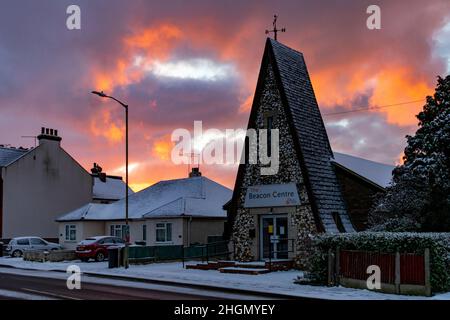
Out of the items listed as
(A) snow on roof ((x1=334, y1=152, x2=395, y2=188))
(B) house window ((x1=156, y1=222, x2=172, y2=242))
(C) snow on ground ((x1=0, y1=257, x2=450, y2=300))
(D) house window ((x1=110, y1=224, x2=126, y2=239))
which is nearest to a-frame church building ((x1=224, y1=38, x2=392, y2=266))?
(A) snow on roof ((x1=334, y1=152, x2=395, y2=188))

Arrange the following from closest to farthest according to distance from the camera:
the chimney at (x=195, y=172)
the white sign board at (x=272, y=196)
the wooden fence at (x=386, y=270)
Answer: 1. the wooden fence at (x=386, y=270)
2. the white sign board at (x=272, y=196)
3. the chimney at (x=195, y=172)

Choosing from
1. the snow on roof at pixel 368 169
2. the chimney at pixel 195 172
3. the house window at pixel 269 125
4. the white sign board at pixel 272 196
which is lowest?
the white sign board at pixel 272 196

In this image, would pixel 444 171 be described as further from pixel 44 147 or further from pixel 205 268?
pixel 44 147

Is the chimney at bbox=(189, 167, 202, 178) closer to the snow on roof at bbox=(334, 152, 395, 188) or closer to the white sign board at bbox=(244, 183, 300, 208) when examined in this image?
the snow on roof at bbox=(334, 152, 395, 188)

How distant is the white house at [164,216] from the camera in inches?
1519

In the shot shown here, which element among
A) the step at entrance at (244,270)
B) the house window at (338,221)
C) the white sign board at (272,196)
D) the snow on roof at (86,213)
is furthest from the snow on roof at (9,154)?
the house window at (338,221)

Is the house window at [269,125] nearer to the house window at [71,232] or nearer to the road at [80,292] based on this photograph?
the road at [80,292]

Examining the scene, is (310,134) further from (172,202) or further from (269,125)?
(172,202)

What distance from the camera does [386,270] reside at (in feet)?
61.6

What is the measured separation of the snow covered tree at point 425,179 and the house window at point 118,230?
77.0ft

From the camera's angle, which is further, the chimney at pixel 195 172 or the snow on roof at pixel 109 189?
the snow on roof at pixel 109 189

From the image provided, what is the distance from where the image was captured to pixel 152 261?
3291 cm

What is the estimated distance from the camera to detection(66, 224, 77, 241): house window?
46.0 meters
